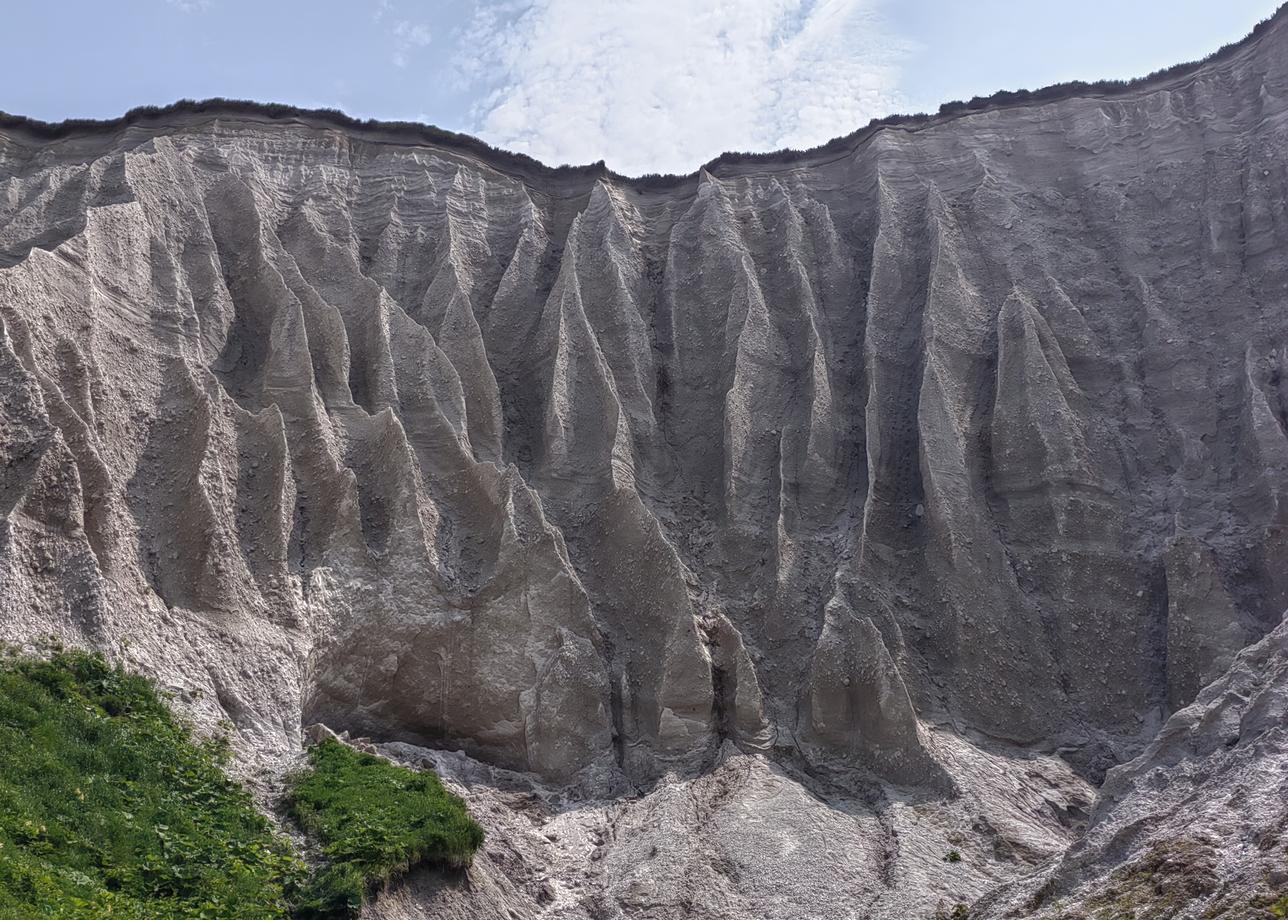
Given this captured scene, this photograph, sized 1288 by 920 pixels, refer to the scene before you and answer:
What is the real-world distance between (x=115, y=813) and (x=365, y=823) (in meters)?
3.70

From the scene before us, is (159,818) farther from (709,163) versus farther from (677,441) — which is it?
(709,163)

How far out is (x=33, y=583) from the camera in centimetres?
1973

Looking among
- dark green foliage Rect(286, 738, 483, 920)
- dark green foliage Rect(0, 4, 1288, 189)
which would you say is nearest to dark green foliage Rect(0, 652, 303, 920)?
dark green foliage Rect(286, 738, 483, 920)

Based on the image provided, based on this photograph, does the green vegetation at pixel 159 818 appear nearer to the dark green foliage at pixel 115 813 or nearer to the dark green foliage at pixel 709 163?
the dark green foliage at pixel 115 813

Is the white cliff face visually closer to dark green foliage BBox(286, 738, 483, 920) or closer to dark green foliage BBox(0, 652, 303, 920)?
dark green foliage BBox(0, 652, 303, 920)

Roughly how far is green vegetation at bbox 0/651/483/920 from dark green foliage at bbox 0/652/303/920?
0.02 metres

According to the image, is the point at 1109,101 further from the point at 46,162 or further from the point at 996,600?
the point at 46,162

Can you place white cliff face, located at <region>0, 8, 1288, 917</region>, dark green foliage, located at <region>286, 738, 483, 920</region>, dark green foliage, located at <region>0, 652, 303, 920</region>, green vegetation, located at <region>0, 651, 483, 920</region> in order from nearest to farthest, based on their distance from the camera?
dark green foliage, located at <region>0, 652, 303, 920</region> < green vegetation, located at <region>0, 651, 483, 920</region> < dark green foliage, located at <region>286, 738, 483, 920</region> < white cliff face, located at <region>0, 8, 1288, 917</region>

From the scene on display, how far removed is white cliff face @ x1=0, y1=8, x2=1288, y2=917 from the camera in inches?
909

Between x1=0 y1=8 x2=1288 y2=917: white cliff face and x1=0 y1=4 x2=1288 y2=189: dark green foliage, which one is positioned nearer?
x1=0 y1=8 x2=1288 y2=917: white cliff face

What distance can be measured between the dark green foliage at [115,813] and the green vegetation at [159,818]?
0.02 metres

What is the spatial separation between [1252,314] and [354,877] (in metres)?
24.5

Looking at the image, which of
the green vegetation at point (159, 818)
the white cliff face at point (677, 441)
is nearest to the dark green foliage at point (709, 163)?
the white cliff face at point (677, 441)

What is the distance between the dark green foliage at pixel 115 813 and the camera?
568 inches
